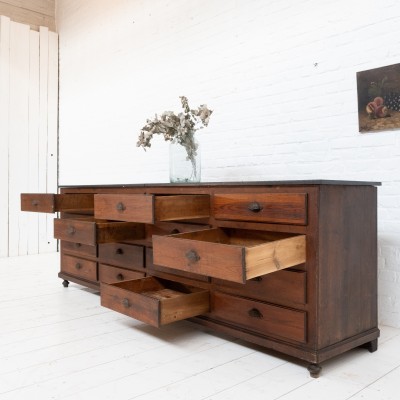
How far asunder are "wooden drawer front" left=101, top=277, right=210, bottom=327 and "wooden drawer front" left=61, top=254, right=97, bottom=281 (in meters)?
0.64

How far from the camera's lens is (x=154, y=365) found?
1.65 m

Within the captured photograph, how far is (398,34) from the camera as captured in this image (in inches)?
80.4

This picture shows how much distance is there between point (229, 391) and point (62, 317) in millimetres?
1154

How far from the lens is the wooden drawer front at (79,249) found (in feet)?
8.76

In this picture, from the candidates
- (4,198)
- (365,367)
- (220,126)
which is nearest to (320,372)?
(365,367)

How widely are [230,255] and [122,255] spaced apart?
115cm

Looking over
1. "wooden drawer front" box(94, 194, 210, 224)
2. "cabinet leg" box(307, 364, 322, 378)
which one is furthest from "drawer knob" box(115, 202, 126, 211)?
"cabinet leg" box(307, 364, 322, 378)

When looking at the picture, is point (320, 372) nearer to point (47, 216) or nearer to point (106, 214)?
point (106, 214)

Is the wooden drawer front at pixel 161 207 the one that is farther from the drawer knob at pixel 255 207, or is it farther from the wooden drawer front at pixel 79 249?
the wooden drawer front at pixel 79 249

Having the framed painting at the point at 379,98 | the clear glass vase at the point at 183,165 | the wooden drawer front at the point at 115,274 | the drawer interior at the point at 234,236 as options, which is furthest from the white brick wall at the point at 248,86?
the wooden drawer front at the point at 115,274

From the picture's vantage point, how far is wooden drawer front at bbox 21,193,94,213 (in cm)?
256

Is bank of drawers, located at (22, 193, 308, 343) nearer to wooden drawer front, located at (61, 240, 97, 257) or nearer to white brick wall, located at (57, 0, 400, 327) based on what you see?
wooden drawer front, located at (61, 240, 97, 257)

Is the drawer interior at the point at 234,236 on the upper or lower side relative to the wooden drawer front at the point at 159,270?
upper

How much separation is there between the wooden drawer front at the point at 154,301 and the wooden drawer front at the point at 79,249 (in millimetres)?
646
